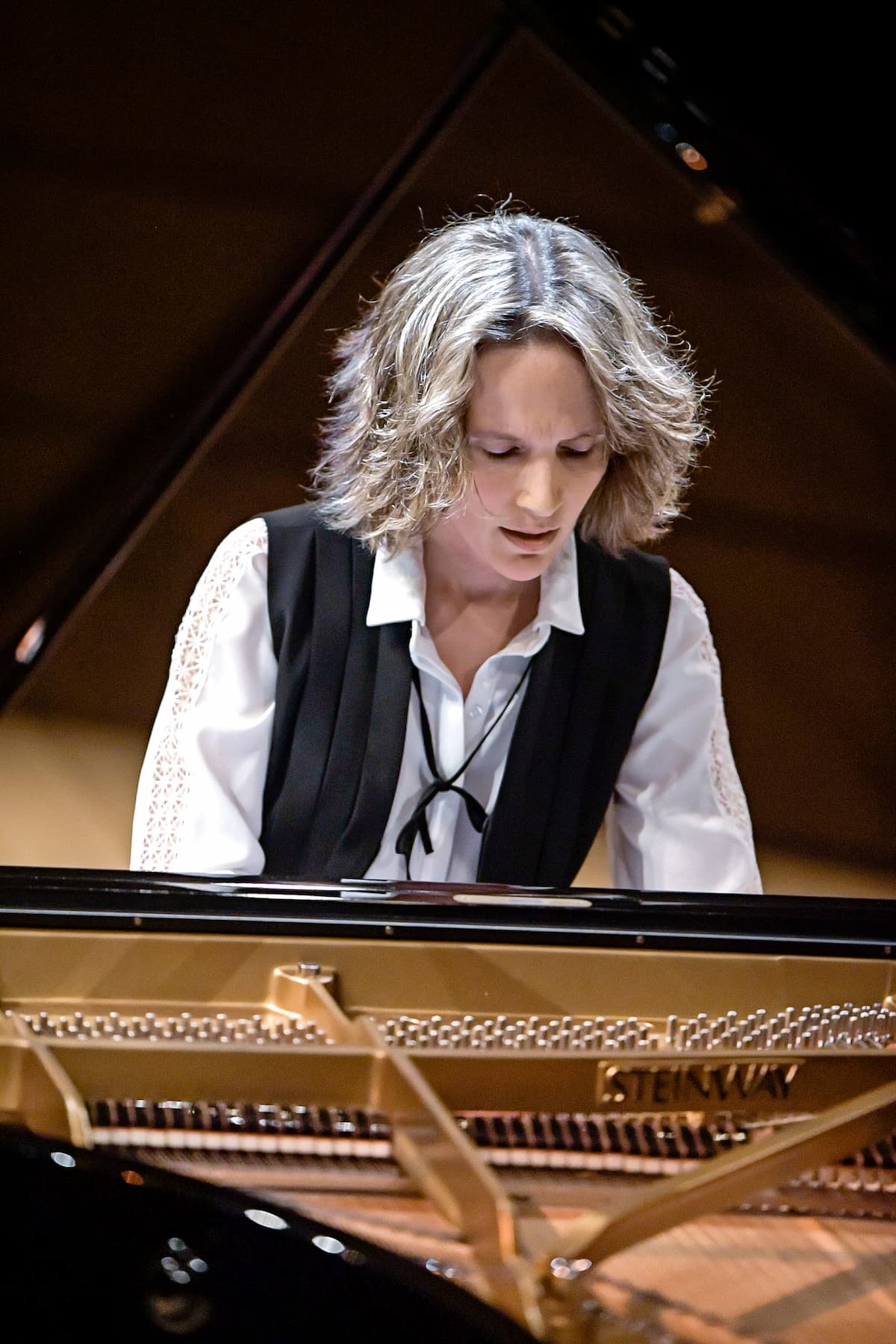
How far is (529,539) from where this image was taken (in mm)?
1792

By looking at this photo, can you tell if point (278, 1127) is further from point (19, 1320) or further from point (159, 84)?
point (159, 84)

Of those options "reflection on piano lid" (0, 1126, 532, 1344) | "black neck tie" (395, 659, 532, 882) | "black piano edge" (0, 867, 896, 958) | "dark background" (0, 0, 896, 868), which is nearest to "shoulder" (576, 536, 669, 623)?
"black neck tie" (395, 659, 532, 882)

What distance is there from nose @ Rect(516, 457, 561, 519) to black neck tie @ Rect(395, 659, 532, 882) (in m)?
0.29

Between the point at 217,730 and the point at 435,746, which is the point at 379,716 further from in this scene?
the point at 217,730

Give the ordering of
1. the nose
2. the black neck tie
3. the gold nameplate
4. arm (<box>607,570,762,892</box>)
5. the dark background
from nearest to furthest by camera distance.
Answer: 1. the gold nameplate
2. the nose
3. the black neck tie
4. arm (<box>607,570,762,892</box>)
5. the dark background

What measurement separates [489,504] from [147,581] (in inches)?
32.8

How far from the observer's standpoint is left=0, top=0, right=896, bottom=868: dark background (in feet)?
6.84

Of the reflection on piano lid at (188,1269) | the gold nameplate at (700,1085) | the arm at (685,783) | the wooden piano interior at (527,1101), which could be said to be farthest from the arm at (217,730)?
the reflection on piano lid at (188,1269)

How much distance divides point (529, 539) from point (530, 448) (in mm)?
116

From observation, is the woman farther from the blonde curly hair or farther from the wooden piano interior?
the wooden piano interior

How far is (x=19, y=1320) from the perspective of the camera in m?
0.90

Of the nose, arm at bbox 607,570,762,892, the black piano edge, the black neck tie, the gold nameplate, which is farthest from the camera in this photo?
arm at bbox 607,570,762,892

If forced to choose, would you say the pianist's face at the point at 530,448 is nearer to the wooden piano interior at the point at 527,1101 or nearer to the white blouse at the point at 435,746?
the white blouse at the point at 435,746

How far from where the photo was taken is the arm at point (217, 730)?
1.78 meters
